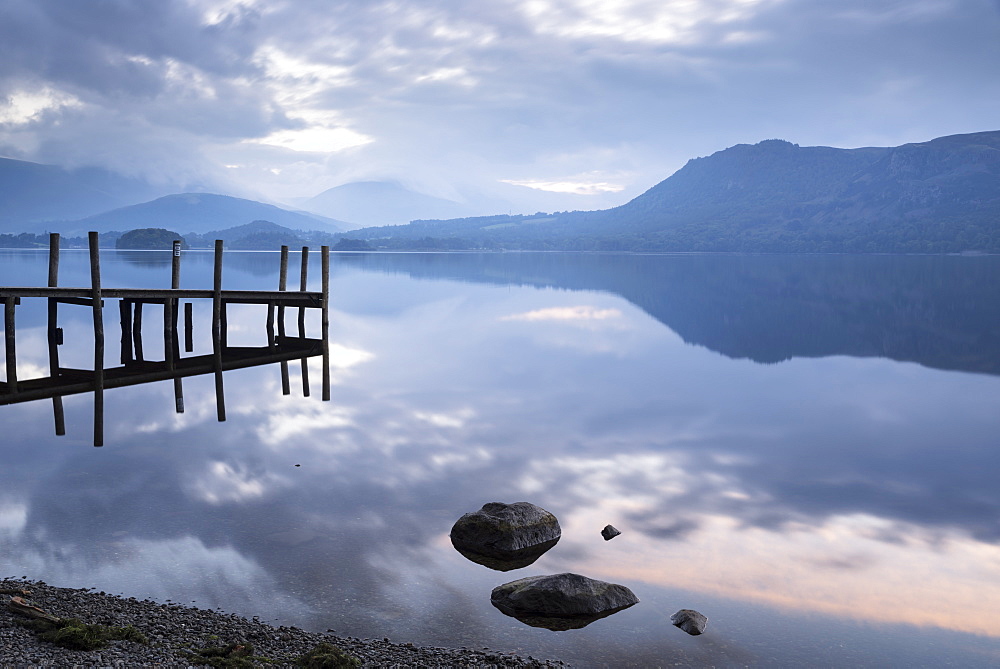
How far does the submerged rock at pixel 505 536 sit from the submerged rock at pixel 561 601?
4.86 ft

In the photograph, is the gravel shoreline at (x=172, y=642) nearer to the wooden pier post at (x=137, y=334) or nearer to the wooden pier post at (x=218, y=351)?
the wooden pier post at (x=218, y=351)

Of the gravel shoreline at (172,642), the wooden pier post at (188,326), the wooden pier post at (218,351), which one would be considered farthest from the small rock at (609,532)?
the wooden pier post at (188,326)

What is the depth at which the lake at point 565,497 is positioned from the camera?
1077 centimetres

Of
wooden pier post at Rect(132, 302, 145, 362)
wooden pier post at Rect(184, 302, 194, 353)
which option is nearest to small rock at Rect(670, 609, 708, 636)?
wooden pier post at Rect(132, 302, 145, 362)

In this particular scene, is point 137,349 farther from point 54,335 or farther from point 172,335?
point 172,335

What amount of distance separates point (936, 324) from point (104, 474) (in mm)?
49394

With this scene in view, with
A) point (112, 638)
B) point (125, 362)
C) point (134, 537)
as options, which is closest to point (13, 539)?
point (134, 537)

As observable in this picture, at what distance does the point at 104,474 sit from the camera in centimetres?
1659

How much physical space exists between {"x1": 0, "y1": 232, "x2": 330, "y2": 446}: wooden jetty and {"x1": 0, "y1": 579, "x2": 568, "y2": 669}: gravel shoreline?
9.79 meters

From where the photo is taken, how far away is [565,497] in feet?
51.4

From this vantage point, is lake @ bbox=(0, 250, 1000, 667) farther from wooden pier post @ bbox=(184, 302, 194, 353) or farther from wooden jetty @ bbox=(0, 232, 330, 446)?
wooden pier post @ bbox=(184, 302, 194, 353)

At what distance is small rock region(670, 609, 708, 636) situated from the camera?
10398 mm

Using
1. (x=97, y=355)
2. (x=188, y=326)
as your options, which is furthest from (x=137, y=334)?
(x=97, y=355)

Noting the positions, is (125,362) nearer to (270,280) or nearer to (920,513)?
(920,513)
